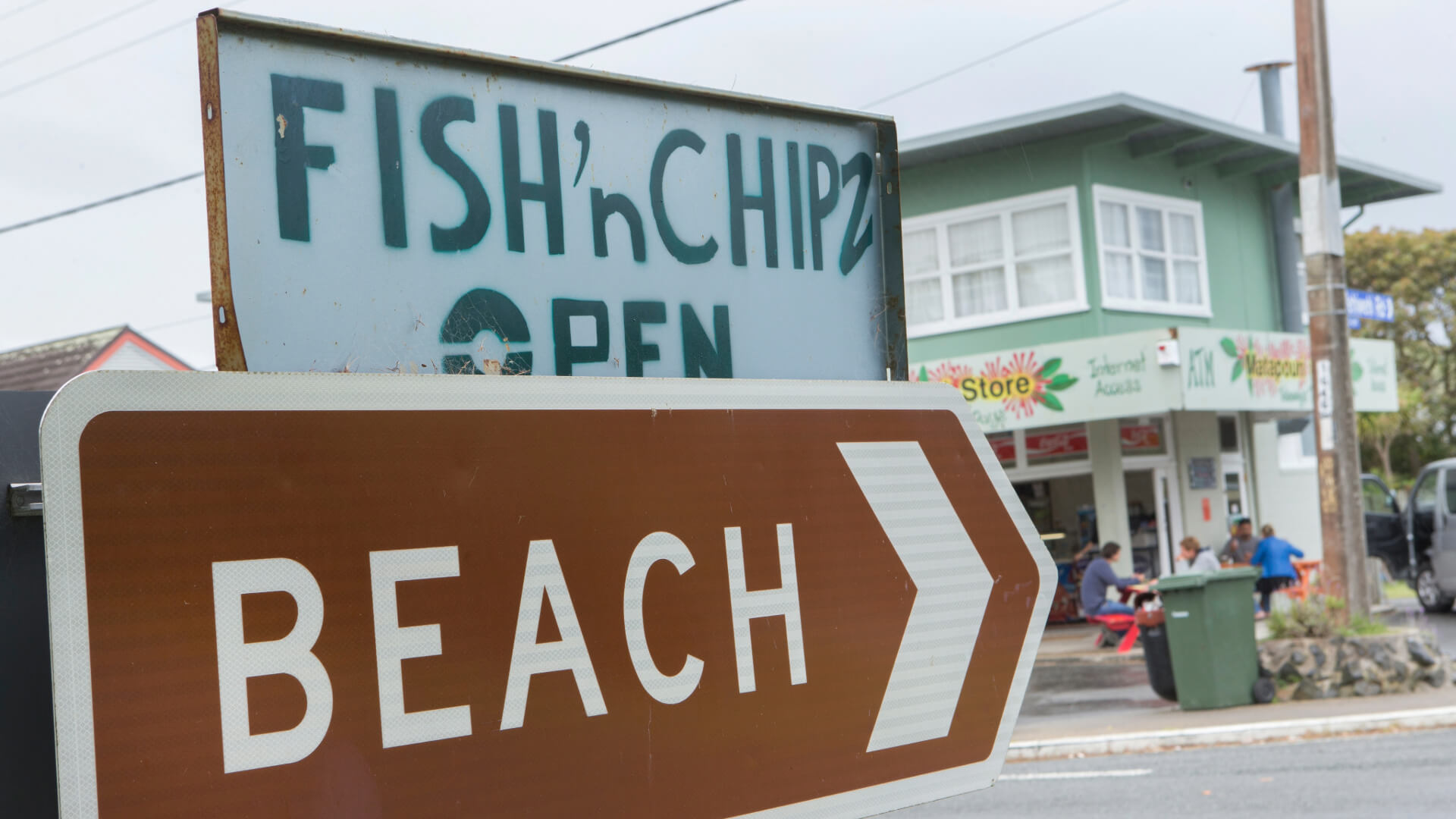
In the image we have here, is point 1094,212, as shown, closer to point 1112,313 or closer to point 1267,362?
point 1112,313

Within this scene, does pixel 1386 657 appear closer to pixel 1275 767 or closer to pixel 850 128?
pixel 1275 767

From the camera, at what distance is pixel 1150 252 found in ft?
65.8

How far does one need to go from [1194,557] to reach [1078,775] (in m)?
8.55

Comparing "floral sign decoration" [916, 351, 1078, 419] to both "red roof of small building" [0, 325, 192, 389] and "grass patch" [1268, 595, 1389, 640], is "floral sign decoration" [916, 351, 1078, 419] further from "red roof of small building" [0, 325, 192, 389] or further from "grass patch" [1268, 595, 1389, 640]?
"red roof of small building" [0, 325, 192, 389]

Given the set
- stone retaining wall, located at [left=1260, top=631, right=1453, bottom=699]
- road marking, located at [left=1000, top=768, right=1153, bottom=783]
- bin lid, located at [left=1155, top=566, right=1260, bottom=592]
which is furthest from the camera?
stone retaining wall, located at [left=1260, top=631, right=1453, bottom=699]

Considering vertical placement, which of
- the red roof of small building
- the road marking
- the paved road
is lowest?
the road marking

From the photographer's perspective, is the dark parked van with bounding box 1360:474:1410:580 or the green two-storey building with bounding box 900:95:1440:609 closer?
the green two-storey building with bounding box 900:95:1440:609

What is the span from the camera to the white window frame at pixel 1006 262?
63.1ft

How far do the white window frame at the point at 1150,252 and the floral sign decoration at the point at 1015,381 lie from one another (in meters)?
1.36

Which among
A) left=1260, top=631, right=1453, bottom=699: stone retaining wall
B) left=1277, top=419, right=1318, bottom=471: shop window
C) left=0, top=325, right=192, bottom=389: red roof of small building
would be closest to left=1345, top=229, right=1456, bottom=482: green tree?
left=1277, top=419, right=1318, bottom=471: shop window

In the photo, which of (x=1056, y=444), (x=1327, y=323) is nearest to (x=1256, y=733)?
(x=1327, y=323)

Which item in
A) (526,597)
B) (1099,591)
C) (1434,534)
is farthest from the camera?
(1434,534)

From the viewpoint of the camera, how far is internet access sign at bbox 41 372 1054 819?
113 centimetres

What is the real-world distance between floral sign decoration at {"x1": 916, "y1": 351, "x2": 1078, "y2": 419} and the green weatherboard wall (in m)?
0.77
